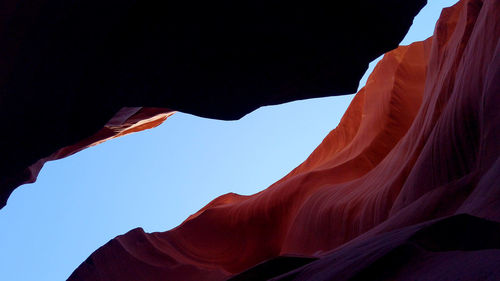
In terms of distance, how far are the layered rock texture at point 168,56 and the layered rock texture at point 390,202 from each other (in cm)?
118

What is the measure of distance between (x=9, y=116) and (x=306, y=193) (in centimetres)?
579

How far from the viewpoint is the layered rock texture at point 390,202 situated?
2213mm

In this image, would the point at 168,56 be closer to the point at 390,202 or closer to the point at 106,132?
the point at 390,202

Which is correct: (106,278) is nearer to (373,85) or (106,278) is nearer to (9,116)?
(9,116)

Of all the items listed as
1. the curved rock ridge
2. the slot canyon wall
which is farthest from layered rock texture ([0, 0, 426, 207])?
the curved rock ridge

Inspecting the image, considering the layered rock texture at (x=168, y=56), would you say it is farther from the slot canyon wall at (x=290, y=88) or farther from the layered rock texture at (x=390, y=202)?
the layered rock texture at (x=390, y=202)

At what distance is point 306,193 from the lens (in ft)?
27.8

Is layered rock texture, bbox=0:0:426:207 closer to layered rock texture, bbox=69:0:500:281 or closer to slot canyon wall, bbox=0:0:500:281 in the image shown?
slot canyon wall, bbox=0:0:500:281

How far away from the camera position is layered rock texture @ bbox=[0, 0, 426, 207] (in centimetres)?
344

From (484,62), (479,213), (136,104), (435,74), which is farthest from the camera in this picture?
(435,74)

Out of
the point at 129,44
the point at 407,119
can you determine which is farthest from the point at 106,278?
the point at 407,119

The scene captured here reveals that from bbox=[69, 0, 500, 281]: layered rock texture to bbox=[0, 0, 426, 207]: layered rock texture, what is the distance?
1.18 metres

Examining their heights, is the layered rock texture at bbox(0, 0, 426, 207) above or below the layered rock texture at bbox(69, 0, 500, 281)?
above

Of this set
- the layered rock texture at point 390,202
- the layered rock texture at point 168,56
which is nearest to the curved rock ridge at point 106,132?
the layered rock texture at point 168,56
